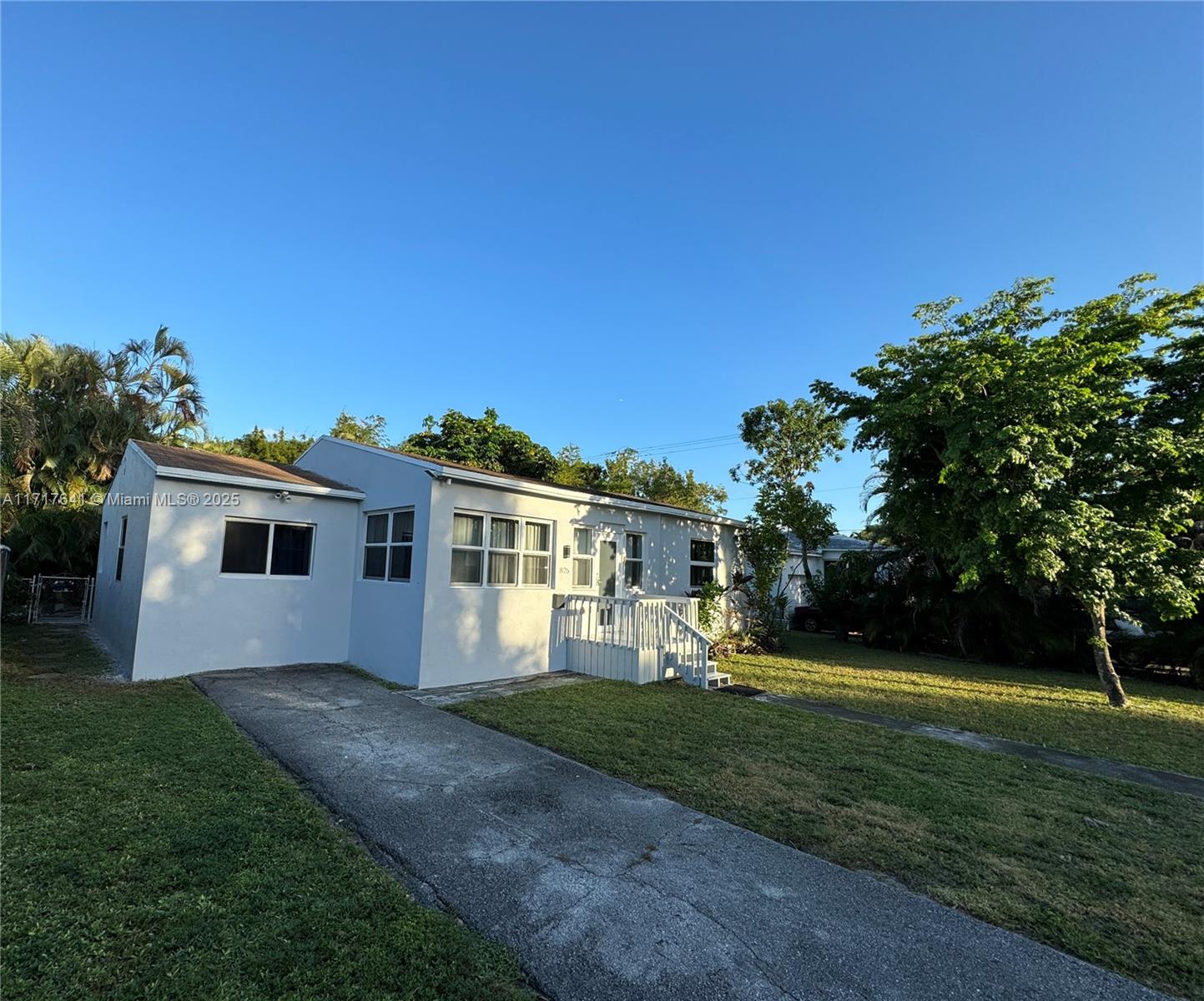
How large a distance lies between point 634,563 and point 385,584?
4.83m

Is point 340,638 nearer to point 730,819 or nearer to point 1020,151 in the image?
point 730,819

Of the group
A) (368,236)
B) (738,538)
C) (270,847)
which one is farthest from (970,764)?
(368,236)

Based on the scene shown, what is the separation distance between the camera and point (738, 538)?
557 inches

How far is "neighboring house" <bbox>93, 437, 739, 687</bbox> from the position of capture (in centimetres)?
809

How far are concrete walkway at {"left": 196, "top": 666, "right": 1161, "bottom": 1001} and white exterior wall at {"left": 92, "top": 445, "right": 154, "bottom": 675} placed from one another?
5543mm

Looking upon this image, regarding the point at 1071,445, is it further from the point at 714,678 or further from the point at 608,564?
the point at 608,564

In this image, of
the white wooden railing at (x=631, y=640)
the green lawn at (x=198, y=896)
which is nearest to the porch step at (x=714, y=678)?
the white wooden railing at (x=631, y=640)

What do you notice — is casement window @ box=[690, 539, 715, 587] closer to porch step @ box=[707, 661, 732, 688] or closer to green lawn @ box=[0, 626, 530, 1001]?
porch step @ box=[707, 661, 732, 688]

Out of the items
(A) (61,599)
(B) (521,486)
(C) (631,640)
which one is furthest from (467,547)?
(A) (61,599)

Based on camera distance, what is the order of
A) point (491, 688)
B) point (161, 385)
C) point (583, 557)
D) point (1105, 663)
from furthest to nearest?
1. point (161, 385)
2. point (583, 557)
3. point (1105, 663)
4. point (491, 688)

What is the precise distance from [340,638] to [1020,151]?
44.3ft

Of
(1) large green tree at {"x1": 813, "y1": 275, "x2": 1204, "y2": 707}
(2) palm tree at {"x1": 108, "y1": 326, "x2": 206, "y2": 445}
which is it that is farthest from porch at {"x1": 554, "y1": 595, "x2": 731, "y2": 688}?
(2) palm tree at {"x1": 108, "y1": 326, "x2": 206, "y2": 445}

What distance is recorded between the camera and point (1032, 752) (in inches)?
231

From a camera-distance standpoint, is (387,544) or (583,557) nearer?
(387,544)
